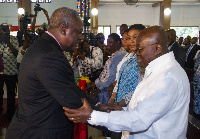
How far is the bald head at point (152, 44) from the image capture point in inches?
65.0

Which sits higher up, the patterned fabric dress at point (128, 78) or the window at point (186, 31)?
the window at point (186, 31)

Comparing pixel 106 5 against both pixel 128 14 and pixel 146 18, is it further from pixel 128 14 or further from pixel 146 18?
pixel 146 18

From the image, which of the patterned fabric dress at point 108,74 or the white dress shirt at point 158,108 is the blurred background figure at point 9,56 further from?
the white dress shirt at point 158,108

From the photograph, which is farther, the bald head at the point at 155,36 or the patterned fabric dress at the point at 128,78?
the patterned fabric dress at the point at 128,78

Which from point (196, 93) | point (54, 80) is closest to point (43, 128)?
point (54, 80)

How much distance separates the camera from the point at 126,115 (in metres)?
1.54

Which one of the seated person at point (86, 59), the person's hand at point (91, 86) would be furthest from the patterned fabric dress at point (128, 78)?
the seated person at point (86, 59)

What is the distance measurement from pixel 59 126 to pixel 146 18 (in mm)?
19662

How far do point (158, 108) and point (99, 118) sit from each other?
41 centimetres

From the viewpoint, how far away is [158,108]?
4.72ft

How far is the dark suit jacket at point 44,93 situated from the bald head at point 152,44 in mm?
543

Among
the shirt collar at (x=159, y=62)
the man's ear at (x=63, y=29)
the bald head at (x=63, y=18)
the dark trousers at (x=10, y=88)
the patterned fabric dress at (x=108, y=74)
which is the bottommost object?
the dark trousers at (x=10, y=88)

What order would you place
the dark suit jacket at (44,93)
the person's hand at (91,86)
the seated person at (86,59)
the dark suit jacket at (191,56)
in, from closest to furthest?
the dark suit jacket at (44,93) → the person's hand at (91,86) → the seated person at (86,59) → the dark suit jacket at (191,56)

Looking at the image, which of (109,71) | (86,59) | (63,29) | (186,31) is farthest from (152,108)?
(186,31)
